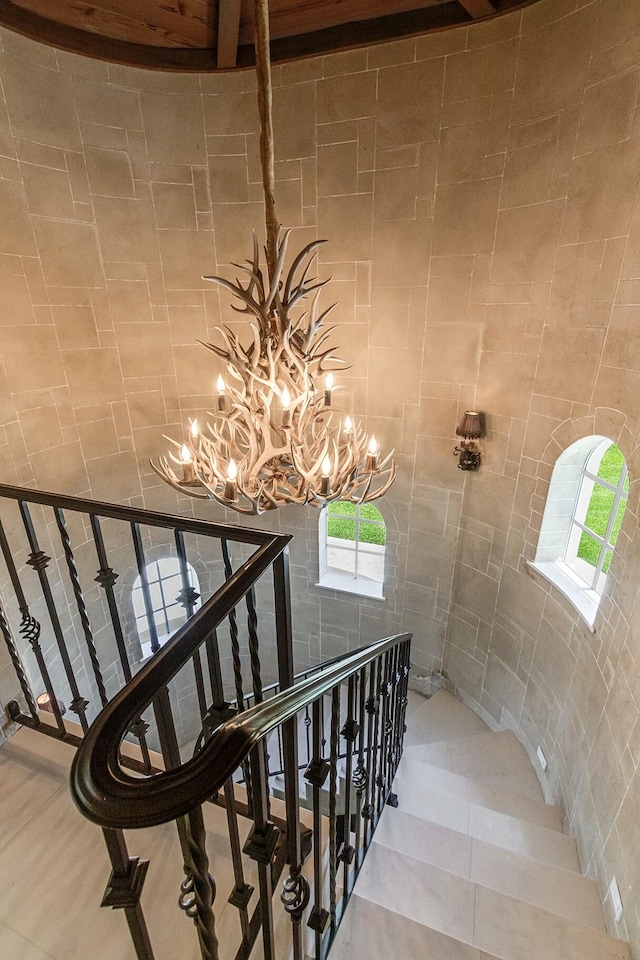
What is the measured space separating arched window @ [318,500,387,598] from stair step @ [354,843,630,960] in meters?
2.77

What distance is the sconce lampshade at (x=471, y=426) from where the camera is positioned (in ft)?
10.9

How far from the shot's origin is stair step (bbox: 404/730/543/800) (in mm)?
3359

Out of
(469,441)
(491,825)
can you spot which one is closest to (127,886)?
(491,825)

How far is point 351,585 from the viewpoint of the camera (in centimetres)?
463

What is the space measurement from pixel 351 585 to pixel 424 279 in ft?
9.61

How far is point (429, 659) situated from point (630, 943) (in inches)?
106

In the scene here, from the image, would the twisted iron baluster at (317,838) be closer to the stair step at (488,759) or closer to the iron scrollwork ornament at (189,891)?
the iron scrollwork ornament at (189,891)

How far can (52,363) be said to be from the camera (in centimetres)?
329

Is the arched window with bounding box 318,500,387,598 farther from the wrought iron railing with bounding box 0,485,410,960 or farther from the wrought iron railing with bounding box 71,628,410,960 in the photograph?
the wrought iron railing with bounding box 71,628,410,960

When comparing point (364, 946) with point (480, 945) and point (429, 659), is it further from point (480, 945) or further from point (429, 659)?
point (429, 659)

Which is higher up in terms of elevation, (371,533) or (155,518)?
(155,518)

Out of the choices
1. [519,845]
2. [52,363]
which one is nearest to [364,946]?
[519,845]

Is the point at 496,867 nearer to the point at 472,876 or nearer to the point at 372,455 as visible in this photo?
the point at 472,876

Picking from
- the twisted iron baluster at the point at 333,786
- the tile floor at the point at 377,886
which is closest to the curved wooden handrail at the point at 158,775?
Result: the twisted iron baluster at the point at 333,786
